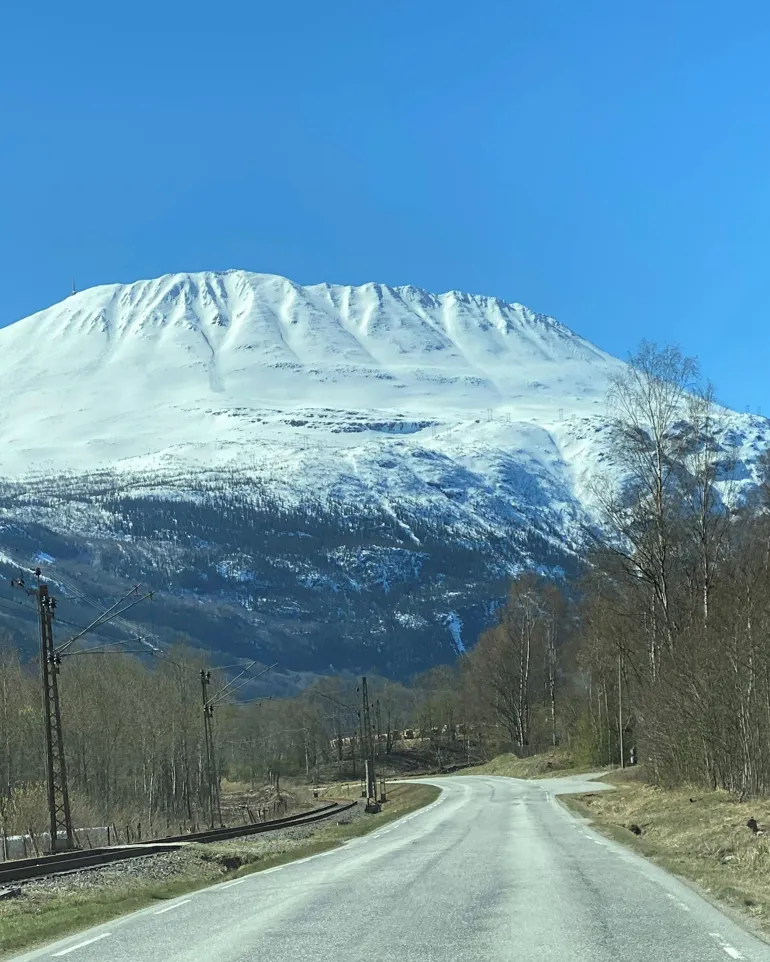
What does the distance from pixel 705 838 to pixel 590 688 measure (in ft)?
218

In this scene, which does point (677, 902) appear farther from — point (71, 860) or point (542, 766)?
point (542, 766)

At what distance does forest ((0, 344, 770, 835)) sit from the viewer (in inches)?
1403

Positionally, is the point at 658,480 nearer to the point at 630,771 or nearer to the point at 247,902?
the point at 247,902

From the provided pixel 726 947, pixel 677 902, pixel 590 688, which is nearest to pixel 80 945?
pixel 726 947

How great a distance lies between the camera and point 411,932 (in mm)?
14117

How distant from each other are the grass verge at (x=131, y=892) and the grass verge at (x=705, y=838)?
9049mm

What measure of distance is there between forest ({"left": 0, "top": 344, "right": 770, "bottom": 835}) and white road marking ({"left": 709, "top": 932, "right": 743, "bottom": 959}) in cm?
1902

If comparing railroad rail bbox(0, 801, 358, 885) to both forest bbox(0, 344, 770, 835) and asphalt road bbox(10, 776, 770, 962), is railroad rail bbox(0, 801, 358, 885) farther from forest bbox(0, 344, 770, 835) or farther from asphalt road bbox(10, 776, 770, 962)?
forest bbox(0, 344, 770, 835)

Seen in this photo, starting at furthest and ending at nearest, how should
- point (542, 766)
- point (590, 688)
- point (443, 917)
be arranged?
1. point (590, 688)
2. point (542, 766)
3. point (443, 917)

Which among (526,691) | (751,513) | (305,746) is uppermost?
(751,513)

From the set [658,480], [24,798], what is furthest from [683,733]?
[24,798]

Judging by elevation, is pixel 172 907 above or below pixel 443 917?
below

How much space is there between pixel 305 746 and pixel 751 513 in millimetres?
96789

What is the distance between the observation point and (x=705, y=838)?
24828 millimetres
